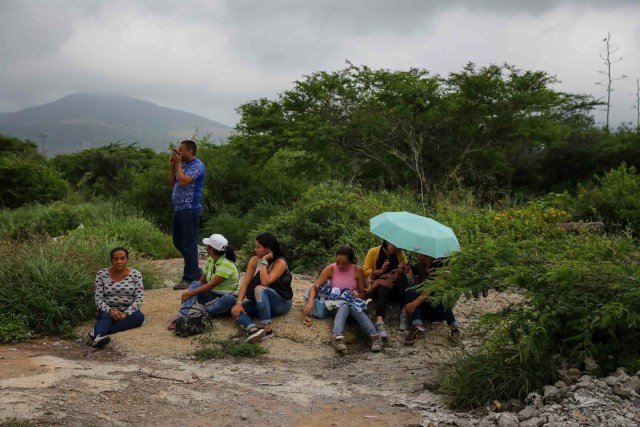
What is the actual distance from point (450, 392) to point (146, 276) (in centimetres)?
486

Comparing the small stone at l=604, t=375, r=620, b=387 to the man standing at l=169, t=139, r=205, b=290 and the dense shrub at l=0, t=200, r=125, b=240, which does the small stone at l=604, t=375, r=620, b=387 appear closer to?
the man standing at l=169, t=139, r=205, b=290

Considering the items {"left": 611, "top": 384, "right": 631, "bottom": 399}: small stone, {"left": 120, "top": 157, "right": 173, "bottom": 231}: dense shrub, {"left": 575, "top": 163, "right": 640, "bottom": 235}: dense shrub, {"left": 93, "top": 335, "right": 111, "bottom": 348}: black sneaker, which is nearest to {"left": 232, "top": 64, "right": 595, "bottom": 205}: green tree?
{"left": 120, "top": 157, "right": 173, "bottom": 231}: dense shrub

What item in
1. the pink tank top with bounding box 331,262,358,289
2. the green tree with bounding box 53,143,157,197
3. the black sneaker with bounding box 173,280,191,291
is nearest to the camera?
the pink tank top with bounding box 331,262,358,289

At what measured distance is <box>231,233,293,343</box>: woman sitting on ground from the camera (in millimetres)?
7043

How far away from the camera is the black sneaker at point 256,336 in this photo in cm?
675

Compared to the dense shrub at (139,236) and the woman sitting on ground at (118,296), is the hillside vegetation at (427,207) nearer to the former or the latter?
the dense shrub at (139,236)

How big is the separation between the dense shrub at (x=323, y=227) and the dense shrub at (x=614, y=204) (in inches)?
150

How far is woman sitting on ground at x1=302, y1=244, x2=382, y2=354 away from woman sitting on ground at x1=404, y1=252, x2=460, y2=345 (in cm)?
47

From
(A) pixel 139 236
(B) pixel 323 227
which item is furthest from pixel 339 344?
(A) pixel 139 236

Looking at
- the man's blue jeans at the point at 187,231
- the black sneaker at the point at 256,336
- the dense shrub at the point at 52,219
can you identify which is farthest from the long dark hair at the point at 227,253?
the dense shrub at the point at 52,219

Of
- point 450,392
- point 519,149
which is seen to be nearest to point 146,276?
point 450,392

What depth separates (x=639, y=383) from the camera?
15.0ft

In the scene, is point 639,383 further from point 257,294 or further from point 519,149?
point 519,149

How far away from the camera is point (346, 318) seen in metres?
7.20
